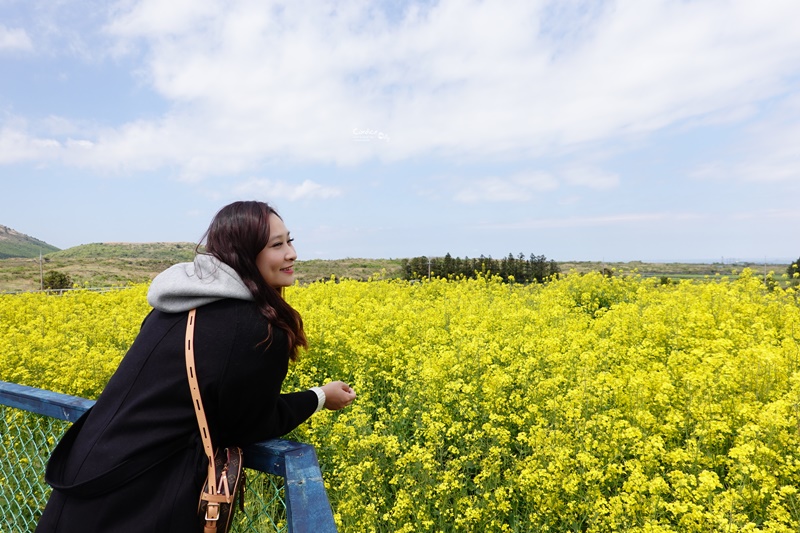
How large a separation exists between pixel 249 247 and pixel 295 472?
0.66 meters

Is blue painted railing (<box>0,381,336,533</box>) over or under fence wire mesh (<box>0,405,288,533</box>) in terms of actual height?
over

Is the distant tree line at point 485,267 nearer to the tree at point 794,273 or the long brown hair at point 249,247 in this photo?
the tree at point 794,273

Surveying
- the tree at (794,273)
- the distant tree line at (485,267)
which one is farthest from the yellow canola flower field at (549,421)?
the distant tree line at (485,267)

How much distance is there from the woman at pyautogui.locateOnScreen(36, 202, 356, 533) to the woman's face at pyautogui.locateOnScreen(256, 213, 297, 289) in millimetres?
99

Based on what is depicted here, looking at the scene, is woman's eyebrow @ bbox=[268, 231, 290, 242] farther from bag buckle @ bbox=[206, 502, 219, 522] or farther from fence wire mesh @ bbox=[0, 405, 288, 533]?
fence wire mesh @ bbox=[0, 405, 288, 533]

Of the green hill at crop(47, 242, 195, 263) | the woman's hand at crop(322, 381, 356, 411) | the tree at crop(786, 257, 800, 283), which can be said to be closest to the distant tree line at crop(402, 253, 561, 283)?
the tree at crop(786, 257, 800, 283)

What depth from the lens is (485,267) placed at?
21391 millimetres

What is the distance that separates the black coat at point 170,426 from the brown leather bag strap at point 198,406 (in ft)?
0.05

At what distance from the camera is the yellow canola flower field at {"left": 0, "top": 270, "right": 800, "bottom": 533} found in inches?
105

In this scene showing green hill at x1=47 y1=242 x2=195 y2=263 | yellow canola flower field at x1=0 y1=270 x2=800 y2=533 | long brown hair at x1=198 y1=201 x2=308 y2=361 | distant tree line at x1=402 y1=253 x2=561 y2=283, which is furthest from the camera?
green hill at x1=47 y1=242 x2=195 y2=263

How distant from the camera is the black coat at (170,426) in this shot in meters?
1.33

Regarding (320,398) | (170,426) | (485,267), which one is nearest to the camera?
(170,426)

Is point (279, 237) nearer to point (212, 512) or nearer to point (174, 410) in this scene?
point (174, 410)

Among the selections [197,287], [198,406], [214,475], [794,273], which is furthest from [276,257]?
[794,273]
